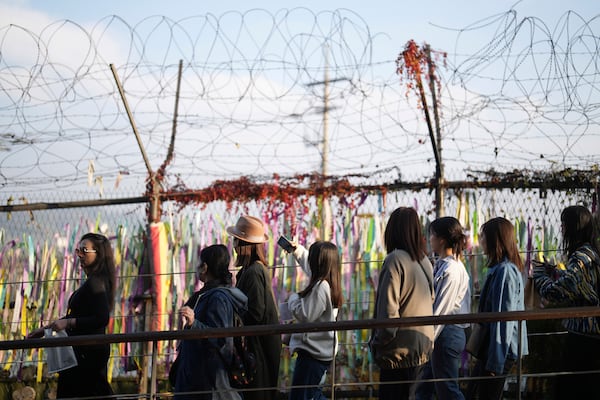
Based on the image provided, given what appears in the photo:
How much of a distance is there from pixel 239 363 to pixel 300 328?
23.5 inches

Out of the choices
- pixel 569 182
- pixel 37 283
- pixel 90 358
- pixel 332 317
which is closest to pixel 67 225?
pixel 37 283

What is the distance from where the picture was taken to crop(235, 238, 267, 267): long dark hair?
14.2 ft

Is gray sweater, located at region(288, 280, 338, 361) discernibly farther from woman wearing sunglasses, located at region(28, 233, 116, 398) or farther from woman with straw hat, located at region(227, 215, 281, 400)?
woman wearing sunglasses, located at region(28, 233, 116, 398)

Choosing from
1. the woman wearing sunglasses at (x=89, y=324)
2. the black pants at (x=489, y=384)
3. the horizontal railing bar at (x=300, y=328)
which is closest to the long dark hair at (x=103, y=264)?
the woman wearing sunglasses at (x=89, y=324)

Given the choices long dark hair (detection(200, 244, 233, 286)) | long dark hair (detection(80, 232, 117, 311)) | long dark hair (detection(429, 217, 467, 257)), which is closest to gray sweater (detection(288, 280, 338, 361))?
long dark hair (detection(200, 244, 233, 286))

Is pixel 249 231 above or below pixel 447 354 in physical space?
above

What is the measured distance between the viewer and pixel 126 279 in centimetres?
633

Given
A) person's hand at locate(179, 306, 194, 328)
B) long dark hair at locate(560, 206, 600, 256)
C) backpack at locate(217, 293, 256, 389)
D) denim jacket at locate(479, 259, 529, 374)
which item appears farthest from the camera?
long dark hair at locate(560, 206, 600, 256)

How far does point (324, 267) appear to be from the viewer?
443cm

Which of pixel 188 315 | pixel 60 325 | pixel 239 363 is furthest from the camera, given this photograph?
pixel 60 325

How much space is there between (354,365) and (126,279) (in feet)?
6.37

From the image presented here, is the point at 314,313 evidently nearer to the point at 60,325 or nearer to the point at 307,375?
the point at 307,375

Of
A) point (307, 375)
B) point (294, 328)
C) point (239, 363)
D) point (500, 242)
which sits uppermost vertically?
point (500, 242)

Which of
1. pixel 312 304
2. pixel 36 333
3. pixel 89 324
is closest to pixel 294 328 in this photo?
pixel 312 304
